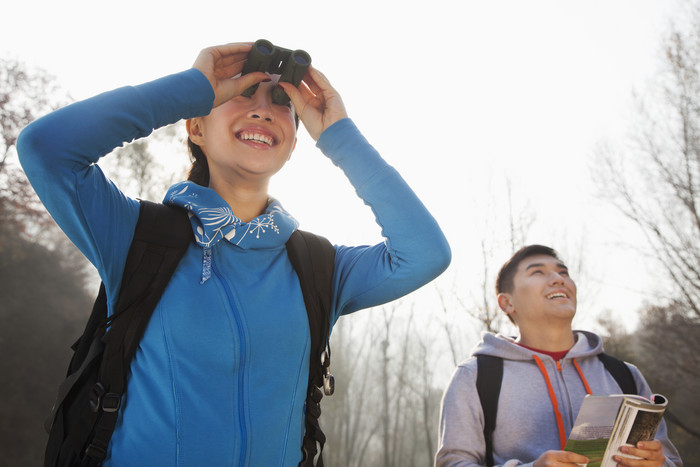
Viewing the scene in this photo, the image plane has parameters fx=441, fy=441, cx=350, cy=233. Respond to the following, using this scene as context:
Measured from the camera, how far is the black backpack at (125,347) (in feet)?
4.10

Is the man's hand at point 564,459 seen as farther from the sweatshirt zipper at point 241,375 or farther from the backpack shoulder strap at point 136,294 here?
the backpack shoulder strap at point 136,294

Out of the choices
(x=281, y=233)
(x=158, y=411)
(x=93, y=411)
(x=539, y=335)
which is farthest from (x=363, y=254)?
(x=539, y=335)

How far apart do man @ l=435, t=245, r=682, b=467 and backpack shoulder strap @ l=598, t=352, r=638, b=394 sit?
3cm

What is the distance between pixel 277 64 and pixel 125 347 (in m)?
1.18

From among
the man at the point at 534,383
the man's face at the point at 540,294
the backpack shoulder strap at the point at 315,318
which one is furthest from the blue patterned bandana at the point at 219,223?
the man's face at the point at 540,294

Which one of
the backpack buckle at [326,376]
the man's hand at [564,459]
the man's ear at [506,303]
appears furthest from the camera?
the man's ear at [506,303]

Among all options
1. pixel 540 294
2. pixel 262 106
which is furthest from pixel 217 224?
pixel 540 294

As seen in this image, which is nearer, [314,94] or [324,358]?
[324,358]

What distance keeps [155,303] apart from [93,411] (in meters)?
0.34

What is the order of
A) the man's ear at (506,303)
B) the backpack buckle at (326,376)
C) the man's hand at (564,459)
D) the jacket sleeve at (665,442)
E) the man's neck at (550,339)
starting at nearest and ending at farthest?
the backpack buckle at (326,376) < the man's hand at (564,459) < the jacket sleeve at (665,442) < the man's neck at (550,339) < the man's ear at (506,303)

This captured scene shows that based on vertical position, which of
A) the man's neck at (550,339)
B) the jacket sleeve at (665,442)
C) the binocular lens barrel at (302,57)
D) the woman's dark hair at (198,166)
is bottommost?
the jacket sleeve at (665,442)

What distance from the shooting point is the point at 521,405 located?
255 centimetres

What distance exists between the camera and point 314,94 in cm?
190

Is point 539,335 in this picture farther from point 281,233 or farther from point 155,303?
point 155,303
